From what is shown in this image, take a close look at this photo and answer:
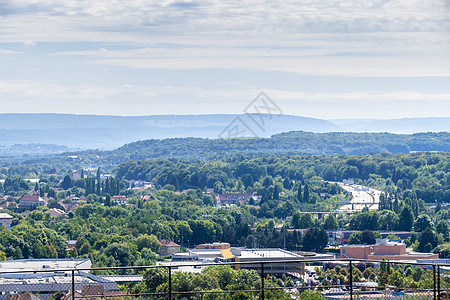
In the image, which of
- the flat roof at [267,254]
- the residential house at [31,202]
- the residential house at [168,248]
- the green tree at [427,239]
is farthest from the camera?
the residential house at [31,202]

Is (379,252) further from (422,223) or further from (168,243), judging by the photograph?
(168,243)

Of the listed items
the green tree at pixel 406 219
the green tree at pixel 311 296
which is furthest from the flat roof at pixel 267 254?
the green tree at pixel 311 296

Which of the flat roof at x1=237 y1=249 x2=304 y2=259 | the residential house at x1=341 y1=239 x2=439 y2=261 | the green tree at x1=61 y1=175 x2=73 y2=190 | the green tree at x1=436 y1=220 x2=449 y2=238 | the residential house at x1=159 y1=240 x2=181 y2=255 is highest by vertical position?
the green tree at x1=61 y1=175 x2=73 y2=190

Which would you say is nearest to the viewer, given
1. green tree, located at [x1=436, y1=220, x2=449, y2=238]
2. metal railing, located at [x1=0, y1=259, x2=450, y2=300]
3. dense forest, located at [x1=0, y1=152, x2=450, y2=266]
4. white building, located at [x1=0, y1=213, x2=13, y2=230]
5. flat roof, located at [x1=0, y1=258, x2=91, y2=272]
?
metal railing, located at [x1=0, y1=259, x2=450, y2=300]

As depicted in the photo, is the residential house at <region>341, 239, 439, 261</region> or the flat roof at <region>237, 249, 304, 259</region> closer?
the flat roof at <region>237, 249, 304, 259</region>

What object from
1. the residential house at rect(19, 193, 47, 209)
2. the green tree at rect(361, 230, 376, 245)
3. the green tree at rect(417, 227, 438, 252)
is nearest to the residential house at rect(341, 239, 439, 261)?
the green tree at rect(417, 227, 438, 252)

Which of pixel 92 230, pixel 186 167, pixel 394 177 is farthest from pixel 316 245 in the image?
pixel 186 167

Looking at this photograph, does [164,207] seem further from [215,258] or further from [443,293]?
[443,293]

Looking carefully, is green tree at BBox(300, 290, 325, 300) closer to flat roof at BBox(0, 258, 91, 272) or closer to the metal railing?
the metal railing

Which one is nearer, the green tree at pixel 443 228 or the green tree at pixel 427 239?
the green tree at pixel 427 239

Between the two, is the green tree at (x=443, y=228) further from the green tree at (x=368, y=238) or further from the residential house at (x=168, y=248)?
the residential house at (x=168, y=248)

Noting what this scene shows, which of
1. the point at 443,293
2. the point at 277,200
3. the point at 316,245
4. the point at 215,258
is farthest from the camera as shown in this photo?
the point at 277,200
